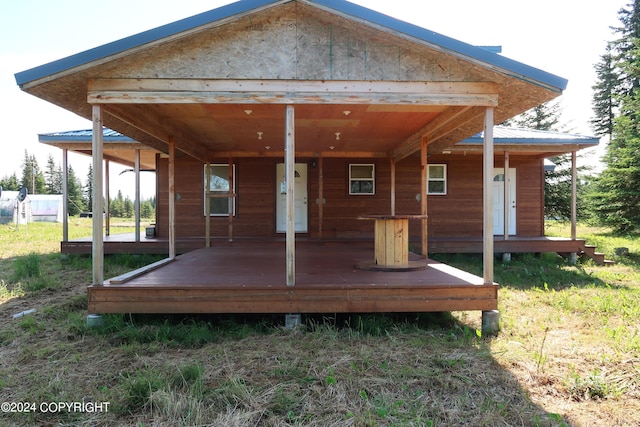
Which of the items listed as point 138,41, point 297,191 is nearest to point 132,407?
point 138,41

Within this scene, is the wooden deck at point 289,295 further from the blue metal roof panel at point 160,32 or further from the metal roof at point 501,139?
the metal roof at point 501,139

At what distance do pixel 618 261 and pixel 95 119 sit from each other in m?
11.8

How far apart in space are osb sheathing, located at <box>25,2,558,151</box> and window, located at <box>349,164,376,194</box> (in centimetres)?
613

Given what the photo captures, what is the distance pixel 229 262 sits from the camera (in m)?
6.60

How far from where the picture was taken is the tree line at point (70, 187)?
47.1m

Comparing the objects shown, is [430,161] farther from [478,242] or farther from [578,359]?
[578,359]

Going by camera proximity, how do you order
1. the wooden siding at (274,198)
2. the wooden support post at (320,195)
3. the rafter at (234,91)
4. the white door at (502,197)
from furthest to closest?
the white door at (502,197), the wooden siding at (274,198), the wooden support post at (320,195), the rafter at (234,91)

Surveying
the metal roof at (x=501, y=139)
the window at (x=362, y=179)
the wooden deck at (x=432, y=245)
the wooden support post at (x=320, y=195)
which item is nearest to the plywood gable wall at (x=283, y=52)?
the wooden support post at (x=320, y=195)

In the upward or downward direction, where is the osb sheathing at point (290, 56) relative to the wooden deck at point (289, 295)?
upward

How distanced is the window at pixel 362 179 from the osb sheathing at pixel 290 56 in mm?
6130

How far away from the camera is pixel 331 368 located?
3480mm

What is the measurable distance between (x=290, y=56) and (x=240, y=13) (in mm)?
684

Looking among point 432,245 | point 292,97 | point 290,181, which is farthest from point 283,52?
point 432,245

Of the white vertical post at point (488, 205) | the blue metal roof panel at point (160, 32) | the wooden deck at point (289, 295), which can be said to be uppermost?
the blue metal roof panel at point (160, 32)
